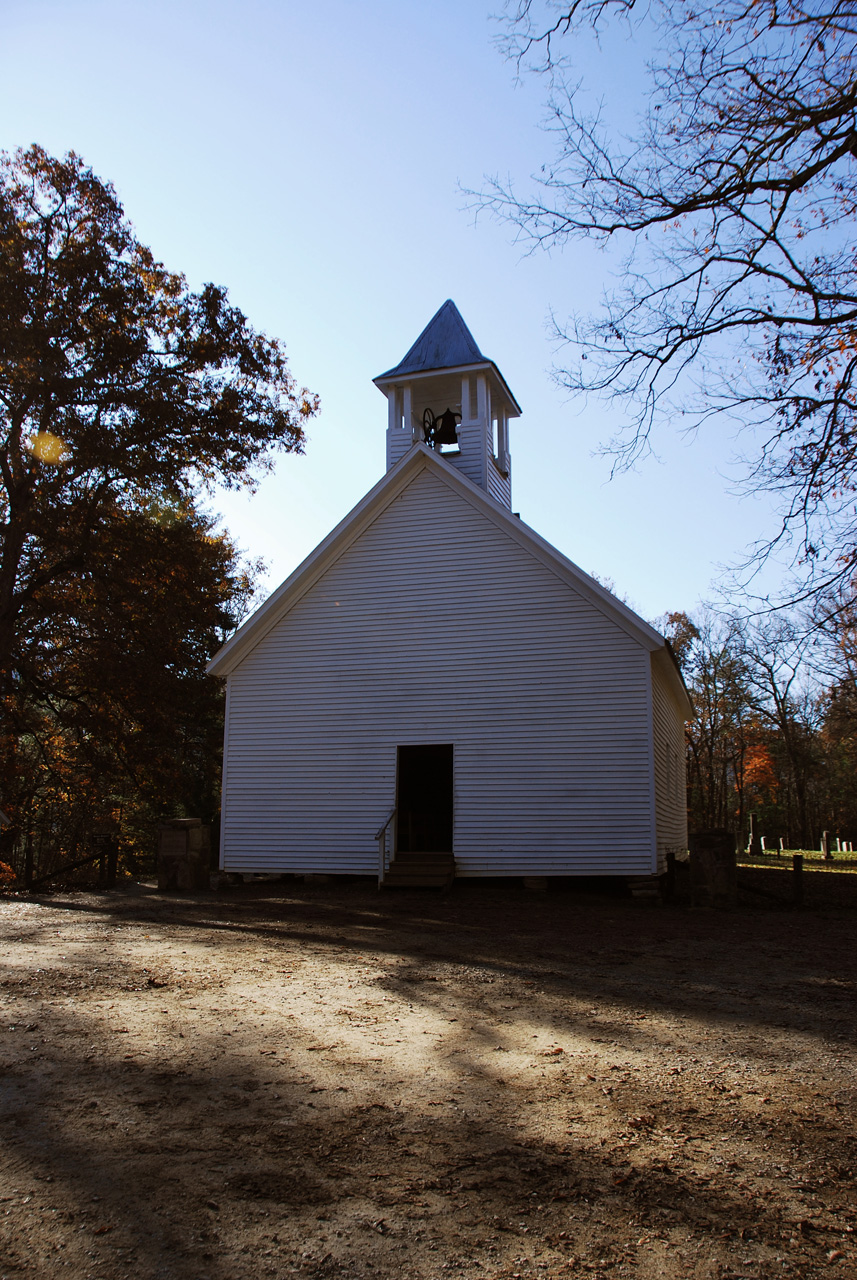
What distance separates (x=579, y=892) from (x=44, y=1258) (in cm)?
1244

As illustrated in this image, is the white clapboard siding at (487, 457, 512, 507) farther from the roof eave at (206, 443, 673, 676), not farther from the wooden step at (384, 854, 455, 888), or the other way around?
the wooden step at (384, 854, 455, 888)

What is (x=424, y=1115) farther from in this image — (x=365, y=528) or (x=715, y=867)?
(x=365, y=528)

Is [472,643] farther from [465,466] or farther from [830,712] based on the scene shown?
[830,712]

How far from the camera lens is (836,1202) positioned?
10.5 feet

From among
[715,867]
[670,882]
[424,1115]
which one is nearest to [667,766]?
[670,882]

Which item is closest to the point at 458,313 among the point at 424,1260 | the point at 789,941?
the point at 789,941

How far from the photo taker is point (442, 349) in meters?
18.9

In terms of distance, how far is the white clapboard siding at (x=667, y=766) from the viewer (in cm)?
1594

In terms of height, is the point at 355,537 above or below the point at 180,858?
above

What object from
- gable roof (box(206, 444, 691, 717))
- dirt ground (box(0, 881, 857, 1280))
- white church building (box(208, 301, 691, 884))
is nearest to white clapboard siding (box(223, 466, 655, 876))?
white church building (box(208, 301, 691, 884))

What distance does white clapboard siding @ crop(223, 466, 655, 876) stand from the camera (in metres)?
14.4

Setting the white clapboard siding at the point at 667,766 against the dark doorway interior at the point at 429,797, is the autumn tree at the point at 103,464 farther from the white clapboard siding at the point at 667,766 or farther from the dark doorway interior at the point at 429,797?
the white clapboard siding at the point at 667,766

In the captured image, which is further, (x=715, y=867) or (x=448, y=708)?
(x=448, y=708)

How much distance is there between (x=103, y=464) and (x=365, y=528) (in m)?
6.49
